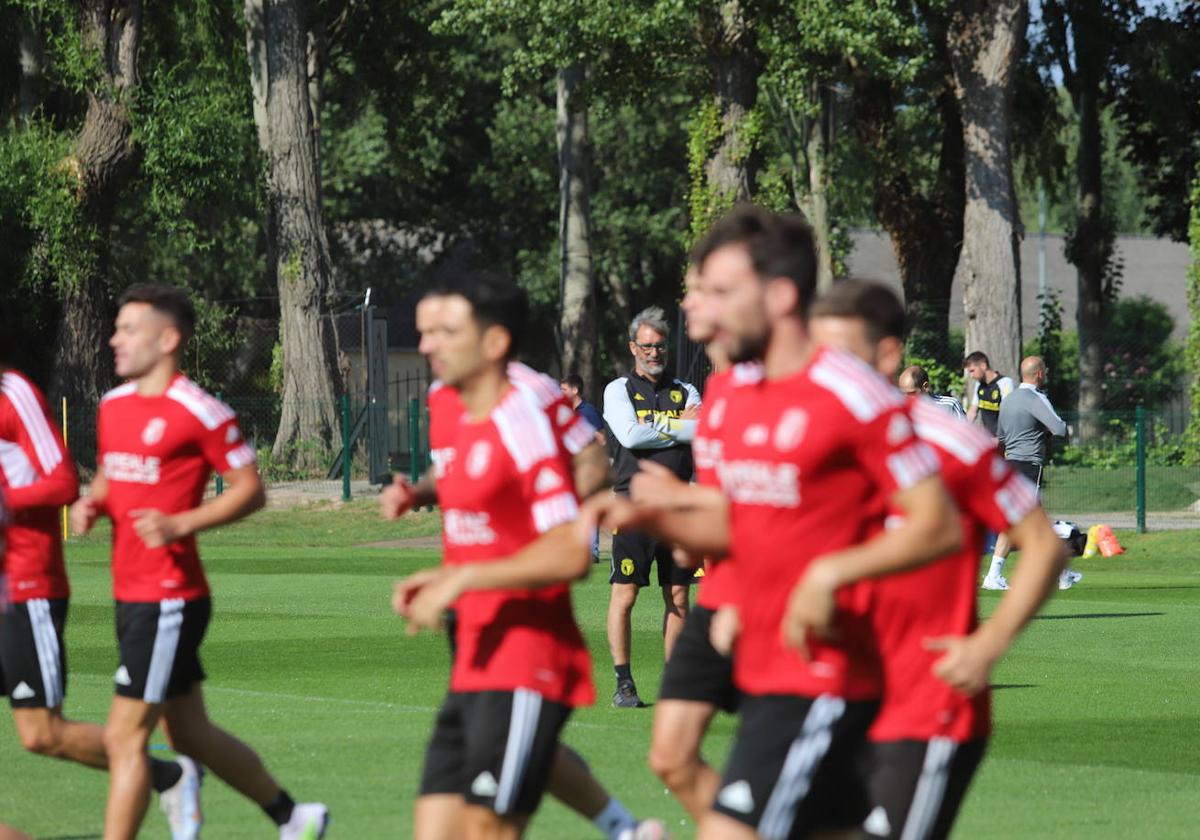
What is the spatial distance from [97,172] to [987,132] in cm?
1566

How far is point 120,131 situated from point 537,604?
3228 centimetres

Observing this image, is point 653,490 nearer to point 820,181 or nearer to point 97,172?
point 97,172

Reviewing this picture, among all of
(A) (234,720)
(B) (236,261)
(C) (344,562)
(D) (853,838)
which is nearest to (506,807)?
(D) (853,838)

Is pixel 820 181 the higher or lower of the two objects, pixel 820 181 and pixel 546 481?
the higher

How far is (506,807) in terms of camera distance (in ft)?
17.6

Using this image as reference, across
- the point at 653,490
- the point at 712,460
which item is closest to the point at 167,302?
the point at 712,460

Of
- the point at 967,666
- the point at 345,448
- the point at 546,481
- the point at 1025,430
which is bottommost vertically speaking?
the point at 345,448

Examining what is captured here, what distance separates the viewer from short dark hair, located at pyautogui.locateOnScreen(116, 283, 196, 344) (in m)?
6.84

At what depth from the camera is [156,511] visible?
6625 millimetres

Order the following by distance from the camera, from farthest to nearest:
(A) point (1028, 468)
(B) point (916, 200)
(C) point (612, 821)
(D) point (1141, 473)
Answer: (B) point (916, 200)
(D) point (1141, 473)
(A) point (1028, 468)
(C) point (612, 821)

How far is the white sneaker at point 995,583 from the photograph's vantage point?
1911 centimetres

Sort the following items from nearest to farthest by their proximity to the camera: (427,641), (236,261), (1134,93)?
(427,641) → (1134,93) → (236,261)

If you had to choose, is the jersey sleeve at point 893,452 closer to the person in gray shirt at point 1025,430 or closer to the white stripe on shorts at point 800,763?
the white stripe on shorts at point 800,763

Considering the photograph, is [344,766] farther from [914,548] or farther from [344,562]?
[344,562]
